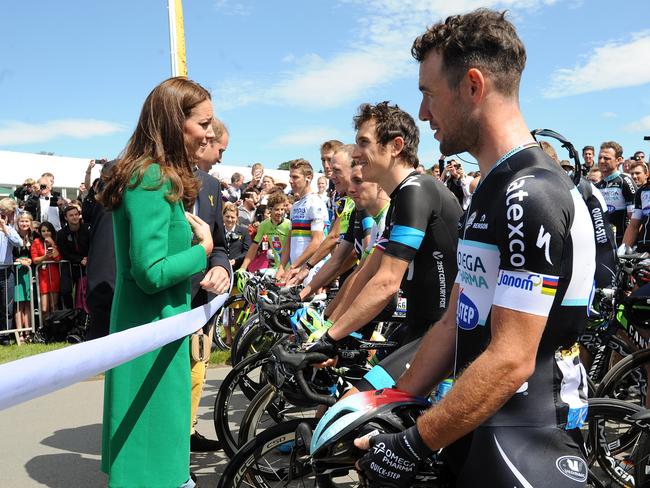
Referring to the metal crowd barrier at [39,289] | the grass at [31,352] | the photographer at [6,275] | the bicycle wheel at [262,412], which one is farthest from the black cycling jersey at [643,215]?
the photographer at [6,275]

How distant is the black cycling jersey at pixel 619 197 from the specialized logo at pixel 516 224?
841 centimetres

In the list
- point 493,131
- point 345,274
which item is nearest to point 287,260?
point 345,274

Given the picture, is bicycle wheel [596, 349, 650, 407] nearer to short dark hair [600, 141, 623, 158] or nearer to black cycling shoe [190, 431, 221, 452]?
black cycling shoe [190, 431, 221, 452]

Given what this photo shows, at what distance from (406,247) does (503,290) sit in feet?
4.59

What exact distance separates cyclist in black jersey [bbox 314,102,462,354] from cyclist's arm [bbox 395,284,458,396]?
89cm

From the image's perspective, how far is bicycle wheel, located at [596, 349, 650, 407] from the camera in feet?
13.5

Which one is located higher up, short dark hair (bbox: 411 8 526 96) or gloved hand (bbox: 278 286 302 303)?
short dark hair (bbox: 411 8 526 96)

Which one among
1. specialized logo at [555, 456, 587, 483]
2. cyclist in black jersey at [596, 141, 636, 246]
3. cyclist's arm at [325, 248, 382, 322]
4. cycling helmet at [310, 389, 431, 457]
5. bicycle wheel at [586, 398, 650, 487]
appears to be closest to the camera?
specialized logo at [555, 456, 587, 483]

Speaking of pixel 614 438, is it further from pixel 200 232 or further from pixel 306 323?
pixel 200 232

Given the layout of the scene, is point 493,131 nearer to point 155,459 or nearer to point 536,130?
point 536,130

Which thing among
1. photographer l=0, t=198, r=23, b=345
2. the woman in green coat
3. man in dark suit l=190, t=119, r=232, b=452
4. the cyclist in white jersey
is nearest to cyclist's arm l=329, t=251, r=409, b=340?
man in dark suit l=190, t=119, r=232, b=452

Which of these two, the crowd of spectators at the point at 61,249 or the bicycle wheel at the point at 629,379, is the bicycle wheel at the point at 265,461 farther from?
the crowd of spectators at the point at 61,249

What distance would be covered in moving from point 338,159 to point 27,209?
8.33 meters

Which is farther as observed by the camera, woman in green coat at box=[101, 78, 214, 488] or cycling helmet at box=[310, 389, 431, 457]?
woman in green coat at box=[101, 78, 214, 488]
